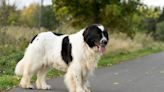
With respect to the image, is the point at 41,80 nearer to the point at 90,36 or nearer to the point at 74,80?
the point at 74,80

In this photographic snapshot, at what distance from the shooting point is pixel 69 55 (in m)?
11.4

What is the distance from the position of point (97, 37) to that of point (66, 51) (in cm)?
101

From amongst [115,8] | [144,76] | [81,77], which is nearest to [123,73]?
[144,76]

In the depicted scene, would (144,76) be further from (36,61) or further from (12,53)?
(12,53)

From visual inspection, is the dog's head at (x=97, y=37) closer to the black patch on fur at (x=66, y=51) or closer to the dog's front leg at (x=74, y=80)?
the black patch on fur at (x=66, y=51)

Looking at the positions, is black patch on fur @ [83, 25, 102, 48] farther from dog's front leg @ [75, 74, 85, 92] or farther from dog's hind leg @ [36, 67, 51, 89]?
dog's hind leg @ [36, 67, 51, 89]

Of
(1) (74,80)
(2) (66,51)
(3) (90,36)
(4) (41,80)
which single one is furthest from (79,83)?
(4) (41,80)

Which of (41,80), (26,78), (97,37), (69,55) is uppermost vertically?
(97,37)

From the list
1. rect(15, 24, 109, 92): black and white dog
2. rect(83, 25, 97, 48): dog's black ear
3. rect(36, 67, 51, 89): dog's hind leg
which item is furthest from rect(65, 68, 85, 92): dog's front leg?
rect(36, 67, 51, 89): dog's hind leg

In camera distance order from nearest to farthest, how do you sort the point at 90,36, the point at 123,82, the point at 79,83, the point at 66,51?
the point at 90,36 < the point at 79,83 < the point at 66,51 < the point at 123,82

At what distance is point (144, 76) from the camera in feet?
52.5

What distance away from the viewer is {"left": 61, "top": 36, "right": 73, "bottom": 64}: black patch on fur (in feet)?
37.2

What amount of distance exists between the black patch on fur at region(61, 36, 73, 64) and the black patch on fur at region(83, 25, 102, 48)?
539 millimetres

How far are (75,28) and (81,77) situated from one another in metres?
18.2
